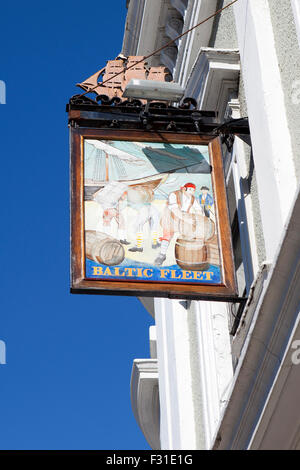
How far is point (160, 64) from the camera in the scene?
42.5ft

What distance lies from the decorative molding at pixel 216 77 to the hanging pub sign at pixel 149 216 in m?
1.28

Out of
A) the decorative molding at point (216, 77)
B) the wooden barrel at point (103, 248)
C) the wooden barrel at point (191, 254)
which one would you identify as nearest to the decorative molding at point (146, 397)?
the decorative molding at point (216, 77)

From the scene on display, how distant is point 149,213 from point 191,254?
50 centimetres

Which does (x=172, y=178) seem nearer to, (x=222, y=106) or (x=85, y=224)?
(x=85, y=224)

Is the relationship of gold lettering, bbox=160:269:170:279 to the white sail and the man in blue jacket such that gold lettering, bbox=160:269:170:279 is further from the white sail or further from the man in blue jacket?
the white sail

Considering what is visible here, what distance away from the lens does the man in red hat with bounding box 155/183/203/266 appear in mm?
7156

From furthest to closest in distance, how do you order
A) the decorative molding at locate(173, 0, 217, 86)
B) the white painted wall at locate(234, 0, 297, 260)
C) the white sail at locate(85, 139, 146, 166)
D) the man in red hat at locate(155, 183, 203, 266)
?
1. the decorative molding at locate(173, 0, 217, 86)
2. the white sail at locate(85, 139, 146, 166)
3. the man in red hat at locate(155, 183, 203, 266)
4. the white painted wall at locate(234, 0, 297, 260)

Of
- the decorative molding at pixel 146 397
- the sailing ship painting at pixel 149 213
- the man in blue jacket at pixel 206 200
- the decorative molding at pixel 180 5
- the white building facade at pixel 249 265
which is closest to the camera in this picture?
the white building facade at pixel 249 265

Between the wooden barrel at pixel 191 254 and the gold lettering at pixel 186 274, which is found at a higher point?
the wooden barrel at pixel 191 254

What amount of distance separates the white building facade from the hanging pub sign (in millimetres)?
370

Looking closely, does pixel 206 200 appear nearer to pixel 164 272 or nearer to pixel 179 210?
pixel 179 210

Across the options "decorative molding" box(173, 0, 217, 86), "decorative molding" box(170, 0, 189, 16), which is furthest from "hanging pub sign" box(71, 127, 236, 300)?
"decorative molding" box(170, 0, 189, 16)

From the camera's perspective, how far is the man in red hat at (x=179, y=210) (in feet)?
23.5

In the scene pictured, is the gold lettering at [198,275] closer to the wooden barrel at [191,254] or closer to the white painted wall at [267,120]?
the wooden barrel at [191,254]
